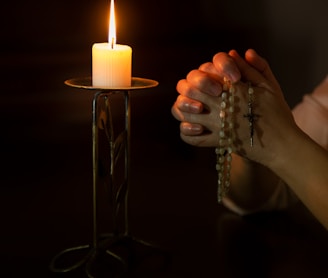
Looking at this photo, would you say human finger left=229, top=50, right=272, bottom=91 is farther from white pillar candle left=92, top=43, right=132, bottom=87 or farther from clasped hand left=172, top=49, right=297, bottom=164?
white pillar candle left=92, top=43, right=132, bottom=87

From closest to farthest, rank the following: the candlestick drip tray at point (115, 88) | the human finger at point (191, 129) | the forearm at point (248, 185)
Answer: the candlestick drip tray at point (115, 88)
the human finger at point (191, 129)
the forearm at point (248, 185)

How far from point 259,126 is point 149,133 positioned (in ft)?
1.73

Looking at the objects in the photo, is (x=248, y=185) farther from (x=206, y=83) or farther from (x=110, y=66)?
(x=110, y=66)

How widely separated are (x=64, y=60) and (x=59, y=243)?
0.47 m

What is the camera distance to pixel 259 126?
0.61 metres

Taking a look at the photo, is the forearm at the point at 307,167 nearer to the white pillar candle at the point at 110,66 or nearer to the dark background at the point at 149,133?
the dark background at the point at 149,133

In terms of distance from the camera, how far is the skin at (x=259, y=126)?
0.60 metres

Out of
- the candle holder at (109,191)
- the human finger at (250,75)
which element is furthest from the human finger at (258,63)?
the candle holder at (109,191)

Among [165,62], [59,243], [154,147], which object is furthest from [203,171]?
[59,243]

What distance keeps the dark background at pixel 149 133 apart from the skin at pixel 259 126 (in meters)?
0.11

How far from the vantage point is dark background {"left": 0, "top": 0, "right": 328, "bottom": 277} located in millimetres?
659

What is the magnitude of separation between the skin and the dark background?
11 centimetres

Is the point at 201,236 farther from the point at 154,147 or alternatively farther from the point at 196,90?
the point at 154,147

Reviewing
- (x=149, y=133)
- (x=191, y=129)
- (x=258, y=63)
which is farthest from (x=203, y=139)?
(x=149, y=133)
